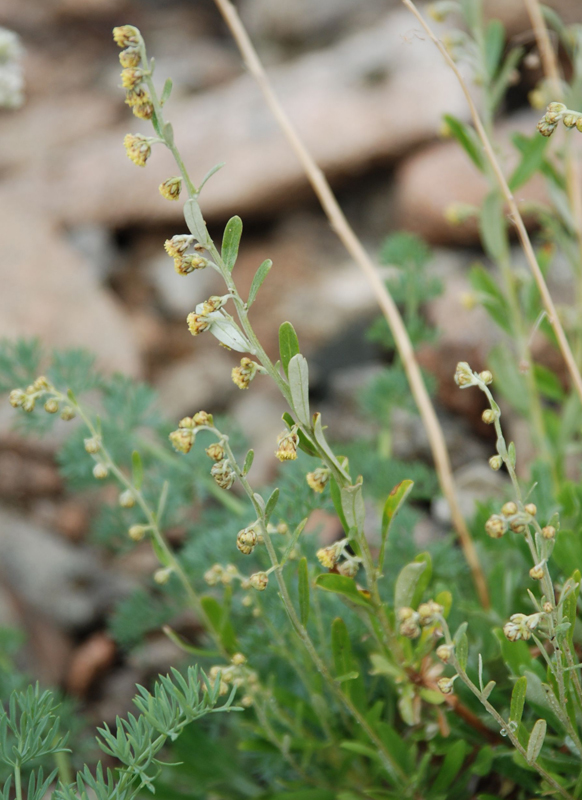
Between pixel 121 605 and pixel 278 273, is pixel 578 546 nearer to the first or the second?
pixel 121 605

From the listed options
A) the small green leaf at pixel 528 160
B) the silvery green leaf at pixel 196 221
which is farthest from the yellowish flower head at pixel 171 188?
the small green leaf at pixel 528 160

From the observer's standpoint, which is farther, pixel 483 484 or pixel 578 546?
pixel 483 484

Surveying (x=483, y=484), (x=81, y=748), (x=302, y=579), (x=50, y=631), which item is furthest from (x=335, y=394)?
(x=302, y=579)

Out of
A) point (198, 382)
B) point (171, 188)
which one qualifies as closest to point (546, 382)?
point (171, 188)

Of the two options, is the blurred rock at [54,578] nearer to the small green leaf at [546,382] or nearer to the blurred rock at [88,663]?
the blurred rock at [88,663]

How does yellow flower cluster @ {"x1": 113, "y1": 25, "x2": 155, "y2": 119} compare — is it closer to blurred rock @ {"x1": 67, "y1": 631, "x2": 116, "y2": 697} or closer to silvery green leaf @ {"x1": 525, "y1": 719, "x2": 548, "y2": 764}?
silvery green leaf @ {"x1": 525, "y1": 719, "x2": 548, "y2": 764}

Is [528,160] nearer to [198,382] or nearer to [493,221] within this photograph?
[493,221]
